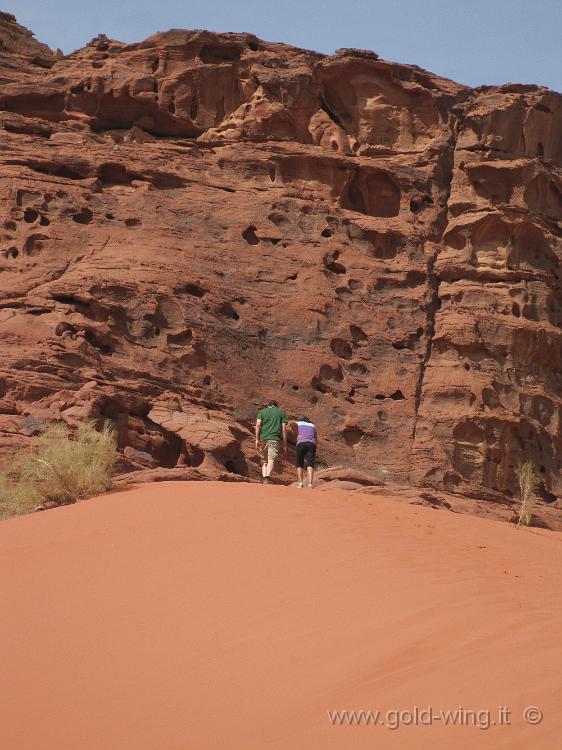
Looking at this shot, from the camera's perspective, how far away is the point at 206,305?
72.4 feet

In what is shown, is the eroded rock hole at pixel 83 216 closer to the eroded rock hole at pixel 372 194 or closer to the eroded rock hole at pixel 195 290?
the eroded rock hole at pixel 195 290

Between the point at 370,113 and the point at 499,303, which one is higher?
the point at 370,113

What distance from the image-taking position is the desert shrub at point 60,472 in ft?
47.7

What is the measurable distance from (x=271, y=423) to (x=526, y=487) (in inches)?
275

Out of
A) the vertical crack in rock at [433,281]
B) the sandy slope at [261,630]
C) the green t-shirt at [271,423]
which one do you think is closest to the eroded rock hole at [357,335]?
the vertical crack in rock at [433,281]

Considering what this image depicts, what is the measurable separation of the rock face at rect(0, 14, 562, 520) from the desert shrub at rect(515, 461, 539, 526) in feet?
1.60

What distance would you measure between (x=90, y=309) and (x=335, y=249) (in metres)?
6.47

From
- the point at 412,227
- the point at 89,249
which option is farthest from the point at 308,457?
the point at 412,227

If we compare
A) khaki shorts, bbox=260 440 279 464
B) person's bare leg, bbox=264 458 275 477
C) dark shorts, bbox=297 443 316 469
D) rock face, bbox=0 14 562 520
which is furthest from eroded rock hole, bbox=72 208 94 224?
dark shorts, bbox=297 443 316 469

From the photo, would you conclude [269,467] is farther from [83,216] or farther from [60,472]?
[83,216]

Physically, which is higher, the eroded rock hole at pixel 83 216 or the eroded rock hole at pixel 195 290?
the eroded rock hole at pixel 83 216

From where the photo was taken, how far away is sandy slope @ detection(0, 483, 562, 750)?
6.20 m

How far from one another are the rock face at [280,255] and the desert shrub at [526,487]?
0.49 meters

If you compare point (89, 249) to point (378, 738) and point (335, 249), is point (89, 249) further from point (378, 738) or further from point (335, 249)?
point (378, 738)
